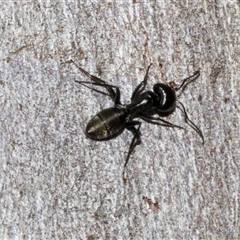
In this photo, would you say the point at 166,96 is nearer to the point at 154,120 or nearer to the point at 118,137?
the point at 154,120

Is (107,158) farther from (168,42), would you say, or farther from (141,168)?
(168,42)

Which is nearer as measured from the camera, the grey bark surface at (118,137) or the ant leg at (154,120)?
the grey bark surface at (118,137)

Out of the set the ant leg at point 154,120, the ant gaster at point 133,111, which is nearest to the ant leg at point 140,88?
the ant gaster at point 133,111

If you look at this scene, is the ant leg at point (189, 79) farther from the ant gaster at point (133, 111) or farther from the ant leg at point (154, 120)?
the ant leg at point (154, 120)

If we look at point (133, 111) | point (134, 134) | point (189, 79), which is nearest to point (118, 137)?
point (134, 134)

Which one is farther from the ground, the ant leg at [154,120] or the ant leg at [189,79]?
the ant leg at [189,79]

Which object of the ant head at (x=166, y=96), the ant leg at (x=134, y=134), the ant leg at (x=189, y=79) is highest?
the ant leg at (x=189, y=79)

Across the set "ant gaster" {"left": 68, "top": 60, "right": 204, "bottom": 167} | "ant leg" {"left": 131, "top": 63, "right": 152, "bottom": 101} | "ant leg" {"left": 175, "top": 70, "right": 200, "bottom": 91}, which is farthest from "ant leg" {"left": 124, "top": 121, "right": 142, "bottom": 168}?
"ant leg" {"left": 175, "top": 70, "right": 200, "bottom": 91}
